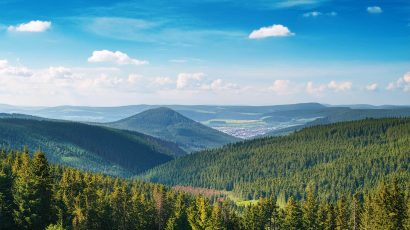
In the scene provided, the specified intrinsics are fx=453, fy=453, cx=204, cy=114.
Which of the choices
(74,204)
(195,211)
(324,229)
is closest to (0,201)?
(74,204)

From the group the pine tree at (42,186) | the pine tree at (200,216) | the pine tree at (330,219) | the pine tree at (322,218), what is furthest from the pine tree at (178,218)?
the pine tree at (42,186)

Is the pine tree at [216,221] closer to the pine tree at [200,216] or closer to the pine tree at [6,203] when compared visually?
the pine tree at [200,216]

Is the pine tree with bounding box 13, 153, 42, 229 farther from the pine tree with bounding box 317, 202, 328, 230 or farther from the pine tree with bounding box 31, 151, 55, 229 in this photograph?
the pine tree with bounding box 317, 202, 328, 230

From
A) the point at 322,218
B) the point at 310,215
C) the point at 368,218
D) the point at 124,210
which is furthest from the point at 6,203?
the point at 368,218

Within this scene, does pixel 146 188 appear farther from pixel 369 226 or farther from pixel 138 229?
pixel 369 226

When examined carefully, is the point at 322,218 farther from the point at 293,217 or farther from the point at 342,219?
the point at 293,217

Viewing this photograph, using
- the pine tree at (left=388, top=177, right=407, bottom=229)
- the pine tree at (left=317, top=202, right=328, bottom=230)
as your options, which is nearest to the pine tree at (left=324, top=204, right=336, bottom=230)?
the pine tree at (left=317, top=202, right=328, bottom=230)

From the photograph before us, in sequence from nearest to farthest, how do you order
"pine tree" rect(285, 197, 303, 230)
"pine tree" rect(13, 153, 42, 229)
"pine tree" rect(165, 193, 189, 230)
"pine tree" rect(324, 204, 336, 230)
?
"pine tree" rect(13, 153, 42, 229), "pine tree" rect(165, 193, 189, 230), "pine tree" rect(324, 204, 336, 230), "pine tree" rect(285, 197, 303, 230)
